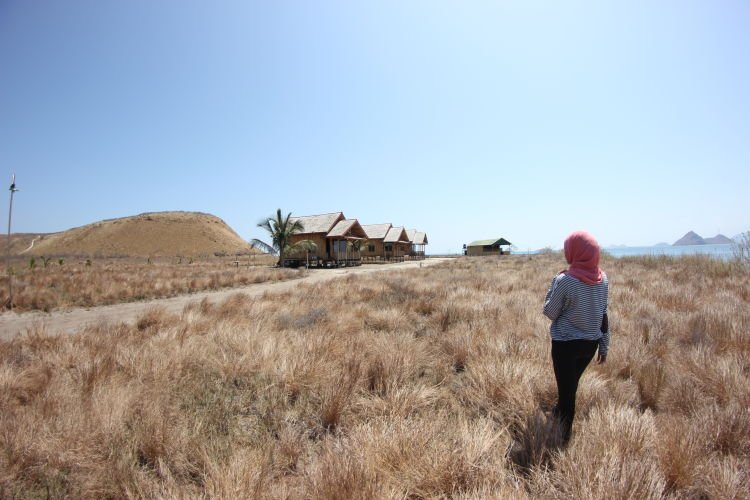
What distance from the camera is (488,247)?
5912 cm

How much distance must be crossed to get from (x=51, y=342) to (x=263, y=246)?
25.3 meters

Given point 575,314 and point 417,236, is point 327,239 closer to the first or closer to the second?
point 575,314

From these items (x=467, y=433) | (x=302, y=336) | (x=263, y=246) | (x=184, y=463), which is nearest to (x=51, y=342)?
(x=302, y=336)

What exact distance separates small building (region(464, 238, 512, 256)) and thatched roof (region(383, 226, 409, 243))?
52.3 feet

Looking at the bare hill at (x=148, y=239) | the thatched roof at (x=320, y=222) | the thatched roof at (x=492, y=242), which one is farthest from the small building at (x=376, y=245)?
the bare hill at (x=148, y=239)

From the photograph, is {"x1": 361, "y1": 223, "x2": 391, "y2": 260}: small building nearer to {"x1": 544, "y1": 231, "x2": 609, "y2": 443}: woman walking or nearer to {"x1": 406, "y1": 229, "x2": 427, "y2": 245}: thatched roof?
{"x1": 406, "y1": 229, "x2": 427, "y2": 245}: thatched roof

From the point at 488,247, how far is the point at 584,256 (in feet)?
197

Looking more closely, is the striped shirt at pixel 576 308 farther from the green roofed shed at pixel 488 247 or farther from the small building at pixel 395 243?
the green roofed shed at pixel 488 247

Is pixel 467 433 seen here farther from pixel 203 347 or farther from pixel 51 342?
pixel 51 342

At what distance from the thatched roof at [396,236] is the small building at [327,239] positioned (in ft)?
46.8

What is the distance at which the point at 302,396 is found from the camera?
10.9 ft

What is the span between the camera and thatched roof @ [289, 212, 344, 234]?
107ft

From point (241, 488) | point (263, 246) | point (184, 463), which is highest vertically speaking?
point (263, 246)

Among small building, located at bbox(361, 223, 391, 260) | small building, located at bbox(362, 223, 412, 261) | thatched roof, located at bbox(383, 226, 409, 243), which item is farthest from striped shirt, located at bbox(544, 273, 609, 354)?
thatched roof, located at bbox(383, 226, 409, 243)
